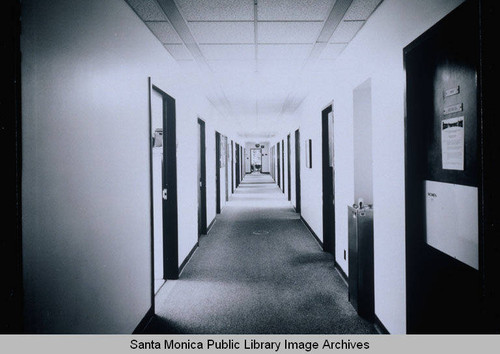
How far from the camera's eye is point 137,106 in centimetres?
255

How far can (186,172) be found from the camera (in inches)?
177

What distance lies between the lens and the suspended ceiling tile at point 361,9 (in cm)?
238

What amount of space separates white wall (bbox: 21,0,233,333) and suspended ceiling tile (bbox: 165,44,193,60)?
14.5 inches

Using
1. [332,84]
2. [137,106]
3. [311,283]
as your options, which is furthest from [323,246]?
[137,106]

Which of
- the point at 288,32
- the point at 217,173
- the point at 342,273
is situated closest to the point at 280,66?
the point at 288,32

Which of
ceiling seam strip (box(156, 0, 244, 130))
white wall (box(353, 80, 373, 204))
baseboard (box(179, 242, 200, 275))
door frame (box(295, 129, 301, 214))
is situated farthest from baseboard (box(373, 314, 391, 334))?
door frame (box(295, 129, 301, 214))

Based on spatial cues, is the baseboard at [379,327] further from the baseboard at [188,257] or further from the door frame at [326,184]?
the baseboard at [188,257]

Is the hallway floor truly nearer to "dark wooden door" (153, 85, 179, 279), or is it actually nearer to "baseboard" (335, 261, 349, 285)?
"baseboard" (335, 261, 349, 285)

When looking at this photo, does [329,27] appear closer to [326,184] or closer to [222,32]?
[222,32]

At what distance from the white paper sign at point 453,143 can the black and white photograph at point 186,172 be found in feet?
0.04

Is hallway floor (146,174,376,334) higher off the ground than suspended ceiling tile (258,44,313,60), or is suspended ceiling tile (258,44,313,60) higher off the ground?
suspended ceiling tile (258,44,313,60)

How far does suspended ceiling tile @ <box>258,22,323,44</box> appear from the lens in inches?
108

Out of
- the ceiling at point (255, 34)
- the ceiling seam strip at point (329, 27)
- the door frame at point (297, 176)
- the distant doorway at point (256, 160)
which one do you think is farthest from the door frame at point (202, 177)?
the distant doorway at point (256, 160)
